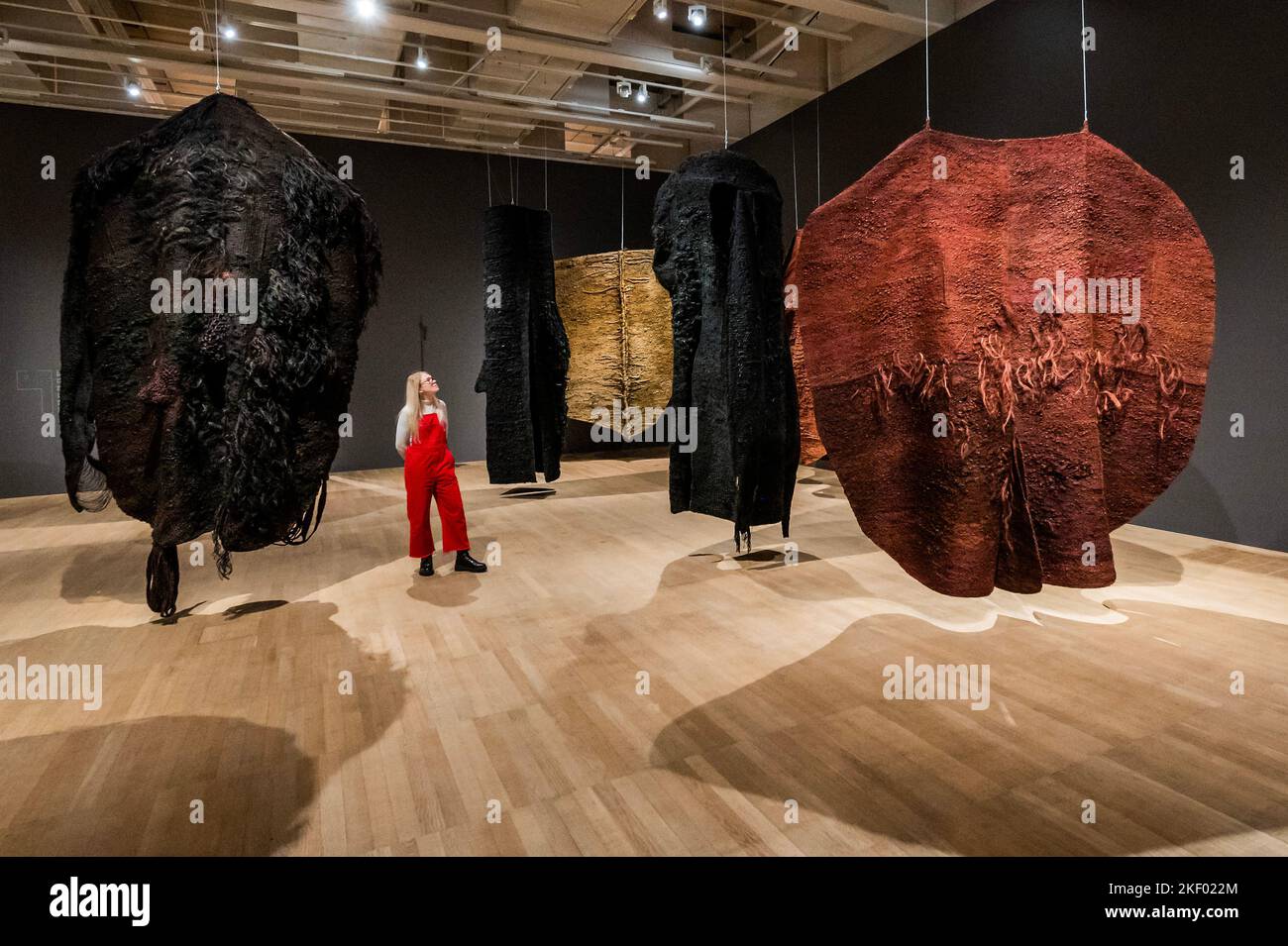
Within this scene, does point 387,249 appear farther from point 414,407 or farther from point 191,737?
point 191,737

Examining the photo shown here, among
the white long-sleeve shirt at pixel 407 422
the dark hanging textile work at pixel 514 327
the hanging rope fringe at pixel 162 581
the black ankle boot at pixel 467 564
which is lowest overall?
the black ankle boot at pixel 467 564

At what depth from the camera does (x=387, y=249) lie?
310 inches

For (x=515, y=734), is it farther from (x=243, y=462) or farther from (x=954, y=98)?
(x=954, y=98)

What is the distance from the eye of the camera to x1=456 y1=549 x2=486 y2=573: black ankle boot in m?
3.94

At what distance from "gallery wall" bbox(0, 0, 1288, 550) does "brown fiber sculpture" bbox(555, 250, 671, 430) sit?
2.52 m

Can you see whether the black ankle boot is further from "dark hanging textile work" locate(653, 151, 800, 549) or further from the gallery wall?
the gallery wall

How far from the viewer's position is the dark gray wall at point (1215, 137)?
4000 mm

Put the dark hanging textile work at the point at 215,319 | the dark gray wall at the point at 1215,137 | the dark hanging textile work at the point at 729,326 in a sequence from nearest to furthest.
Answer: the dark hanging textile work at the point at 215,319 → the dark hanging textile work at the point at 729,326 → the dark gray wall at the point at 1215,137

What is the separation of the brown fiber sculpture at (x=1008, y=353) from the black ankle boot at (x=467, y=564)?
274 centimetres

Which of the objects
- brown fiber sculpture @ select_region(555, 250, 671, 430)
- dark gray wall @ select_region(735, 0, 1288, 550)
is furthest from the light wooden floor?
brown fiber sculpture @ select_region(555, 250, 671, 430)

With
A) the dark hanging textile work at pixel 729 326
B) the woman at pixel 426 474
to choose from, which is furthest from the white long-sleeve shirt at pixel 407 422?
the dark hanging textile work at pixel 729 326

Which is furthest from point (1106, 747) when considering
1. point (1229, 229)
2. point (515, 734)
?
point (1229, 229)

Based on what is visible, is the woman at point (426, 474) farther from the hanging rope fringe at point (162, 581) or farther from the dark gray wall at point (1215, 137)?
the dark gray wall at point (1215, 137)

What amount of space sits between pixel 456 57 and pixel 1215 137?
19.0 ft
